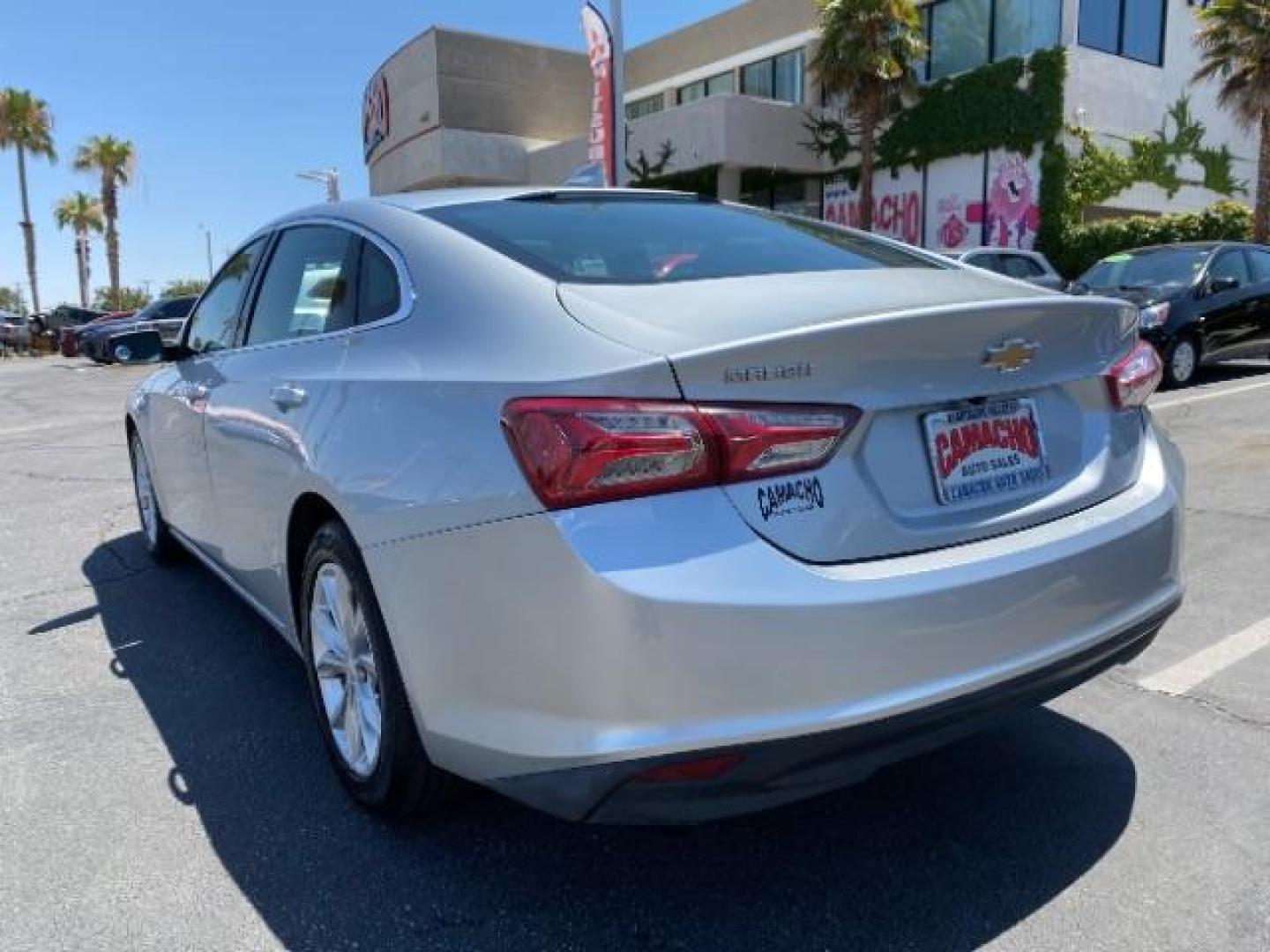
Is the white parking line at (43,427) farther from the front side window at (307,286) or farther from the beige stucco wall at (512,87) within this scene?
the beige stucco wall at (512,87)

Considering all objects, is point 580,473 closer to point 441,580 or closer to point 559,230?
point 441,580

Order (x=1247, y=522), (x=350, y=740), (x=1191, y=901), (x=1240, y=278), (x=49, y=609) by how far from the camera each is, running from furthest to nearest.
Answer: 1. (x=1240, y=278)
2. (x=1247, y=522)
3. (x=49, y=609)
4. (x=350, y=740)
5. (x=1191, y=901)

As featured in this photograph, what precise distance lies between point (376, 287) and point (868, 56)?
2206cm

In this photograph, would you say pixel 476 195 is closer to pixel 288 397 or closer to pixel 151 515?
pixel 288 397

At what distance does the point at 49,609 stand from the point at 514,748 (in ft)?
11.2

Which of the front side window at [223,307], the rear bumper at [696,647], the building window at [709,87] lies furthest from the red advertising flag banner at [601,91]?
the rear bumper at [696,647]

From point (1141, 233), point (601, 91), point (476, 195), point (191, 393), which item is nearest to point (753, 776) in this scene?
point (476, 195)

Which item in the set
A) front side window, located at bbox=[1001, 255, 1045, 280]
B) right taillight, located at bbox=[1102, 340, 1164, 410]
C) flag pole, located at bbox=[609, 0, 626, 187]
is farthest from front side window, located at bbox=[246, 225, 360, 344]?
flag pole, located at bbox=[609, 0, 626, 187]

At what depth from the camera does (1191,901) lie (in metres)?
2.21

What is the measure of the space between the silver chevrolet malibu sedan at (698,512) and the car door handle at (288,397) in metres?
0.05

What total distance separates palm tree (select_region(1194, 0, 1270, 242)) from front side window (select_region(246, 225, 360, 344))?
2181 centimetres

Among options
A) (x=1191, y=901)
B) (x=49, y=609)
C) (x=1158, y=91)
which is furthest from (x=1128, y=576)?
(x=1158, y=91)

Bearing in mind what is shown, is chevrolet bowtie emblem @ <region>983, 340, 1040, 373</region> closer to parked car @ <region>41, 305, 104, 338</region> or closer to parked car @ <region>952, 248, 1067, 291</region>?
parked car @ <region>952, 248, 1067, 291</region>

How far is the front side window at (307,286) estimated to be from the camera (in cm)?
294
